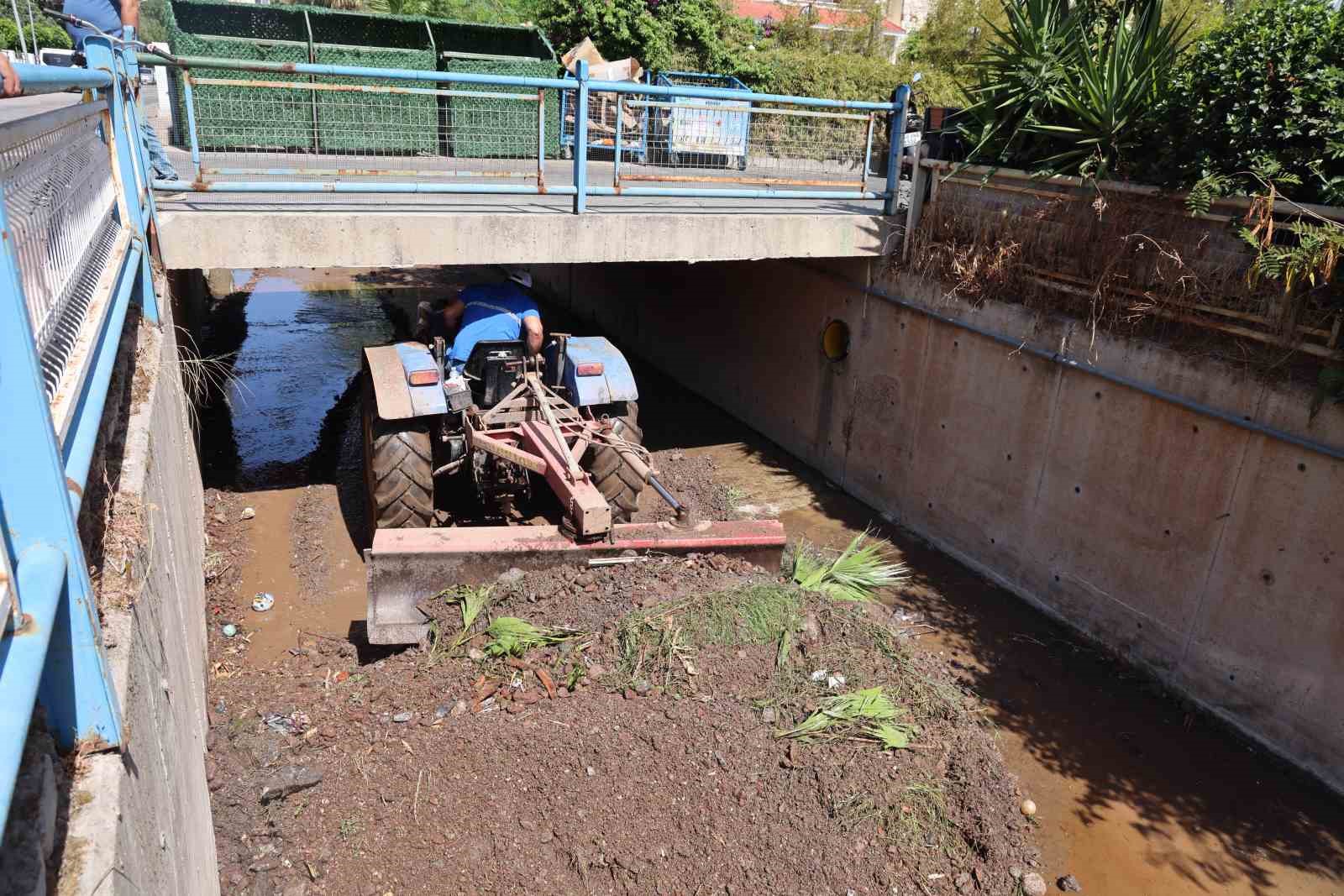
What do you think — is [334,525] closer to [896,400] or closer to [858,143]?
[896,400]

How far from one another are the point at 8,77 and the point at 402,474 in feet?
15.2

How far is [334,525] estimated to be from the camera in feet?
24.9

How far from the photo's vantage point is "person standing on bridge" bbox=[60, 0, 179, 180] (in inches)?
255

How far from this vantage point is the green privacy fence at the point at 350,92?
995cm

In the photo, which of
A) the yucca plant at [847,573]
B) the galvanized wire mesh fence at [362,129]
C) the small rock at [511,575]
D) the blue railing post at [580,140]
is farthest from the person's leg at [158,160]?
the yucca plant at [847,573]

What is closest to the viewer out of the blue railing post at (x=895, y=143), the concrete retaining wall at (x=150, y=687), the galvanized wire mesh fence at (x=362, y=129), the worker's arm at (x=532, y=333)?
the concrete retaining wall at (x=150, y=687)

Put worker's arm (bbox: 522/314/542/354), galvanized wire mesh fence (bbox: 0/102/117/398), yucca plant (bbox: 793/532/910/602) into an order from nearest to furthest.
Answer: galvanized wire mesh fence (bbox: 0/102/117/398), yucca plant (bbox: 793/532/910/602), worker's arm (bbox: 522/314/542/354)

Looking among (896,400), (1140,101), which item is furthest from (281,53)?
(1140,101)

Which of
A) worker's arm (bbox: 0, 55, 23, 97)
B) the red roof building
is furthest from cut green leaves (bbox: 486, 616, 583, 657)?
the red roof building

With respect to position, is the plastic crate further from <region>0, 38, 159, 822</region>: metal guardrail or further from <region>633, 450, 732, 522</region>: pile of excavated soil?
<region>0, 38, 159, 822</region>: metal guardrail

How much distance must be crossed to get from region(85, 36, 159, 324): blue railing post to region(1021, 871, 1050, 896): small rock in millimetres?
5535

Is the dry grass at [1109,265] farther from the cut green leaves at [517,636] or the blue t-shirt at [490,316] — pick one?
the cut green leaves at [517,636]

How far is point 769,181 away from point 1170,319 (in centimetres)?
494

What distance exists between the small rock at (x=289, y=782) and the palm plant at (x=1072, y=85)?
21.0 ft
